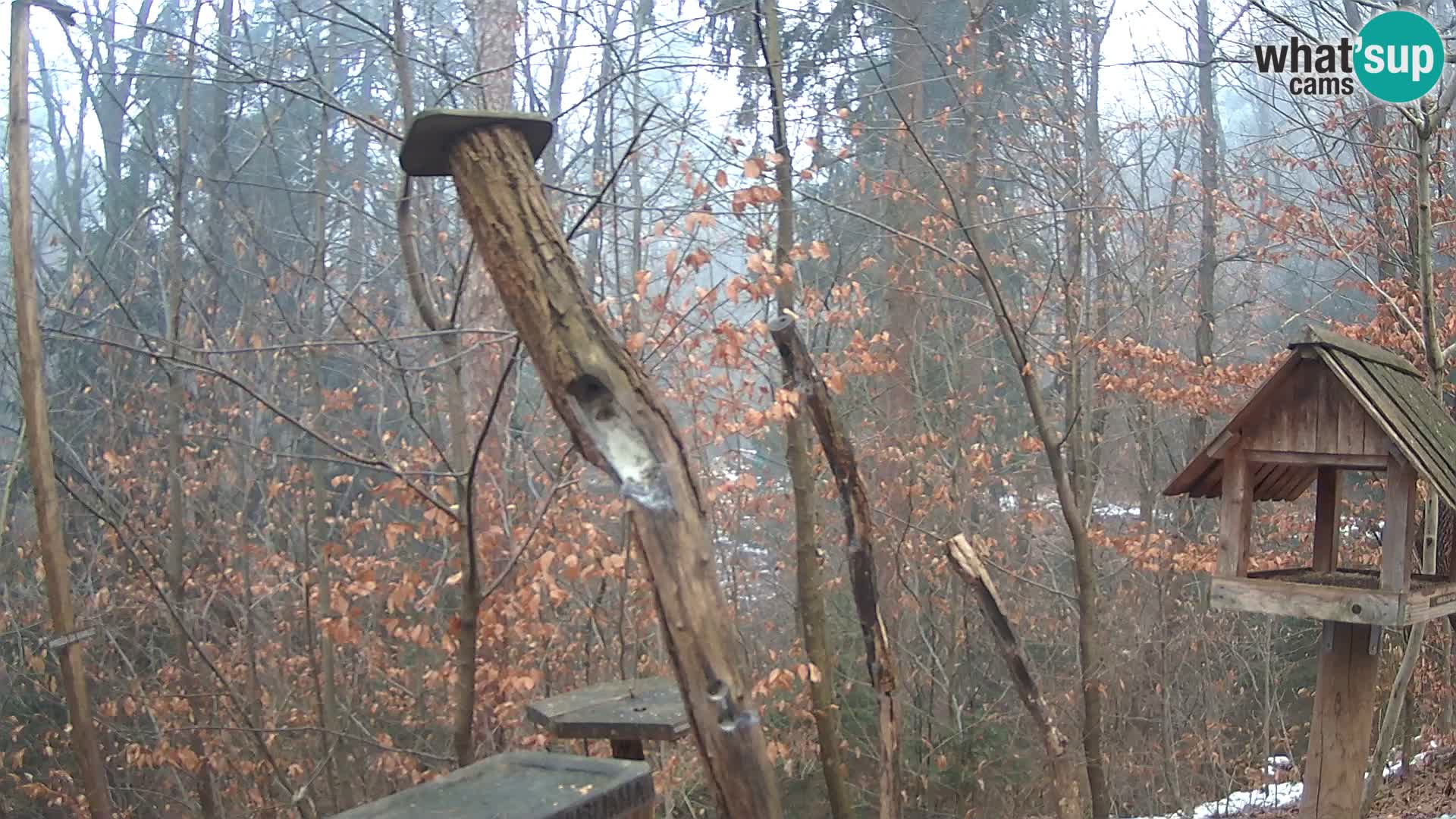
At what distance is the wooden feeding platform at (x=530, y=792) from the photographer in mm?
2709

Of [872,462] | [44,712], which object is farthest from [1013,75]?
[44,712]

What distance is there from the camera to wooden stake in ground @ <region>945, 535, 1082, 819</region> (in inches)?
182

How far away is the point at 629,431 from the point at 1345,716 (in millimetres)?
3018

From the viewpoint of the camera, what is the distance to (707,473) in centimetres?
816

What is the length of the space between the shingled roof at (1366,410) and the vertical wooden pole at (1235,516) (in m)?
0.07

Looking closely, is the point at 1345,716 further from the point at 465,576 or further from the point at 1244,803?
the point at 1244,803

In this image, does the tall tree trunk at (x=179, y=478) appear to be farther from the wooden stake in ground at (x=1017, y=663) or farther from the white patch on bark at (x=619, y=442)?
the white patch on bark at (x=619, y=442)

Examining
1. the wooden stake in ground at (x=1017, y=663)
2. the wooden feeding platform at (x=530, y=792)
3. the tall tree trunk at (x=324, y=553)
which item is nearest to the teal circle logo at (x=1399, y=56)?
the wooden stake in ground at (x=1017, y=663)

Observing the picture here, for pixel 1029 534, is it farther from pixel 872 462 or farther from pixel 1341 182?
pixel 1341 182

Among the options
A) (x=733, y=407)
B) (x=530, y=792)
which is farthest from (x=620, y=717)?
(x=733, y=407)

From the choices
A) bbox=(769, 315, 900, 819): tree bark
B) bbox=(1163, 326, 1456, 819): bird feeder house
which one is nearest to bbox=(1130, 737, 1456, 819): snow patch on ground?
bbox=(769, 315, 900, 819): tree bark

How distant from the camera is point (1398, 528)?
346cm

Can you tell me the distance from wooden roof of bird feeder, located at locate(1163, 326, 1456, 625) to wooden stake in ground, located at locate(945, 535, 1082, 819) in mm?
973

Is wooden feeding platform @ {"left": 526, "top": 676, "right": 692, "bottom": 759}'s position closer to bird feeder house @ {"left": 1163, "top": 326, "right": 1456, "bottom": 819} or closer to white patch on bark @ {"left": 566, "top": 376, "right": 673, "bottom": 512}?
white patch on bark @ {"left": 566, "top": 376, "right": 673, "bottom": 512}
